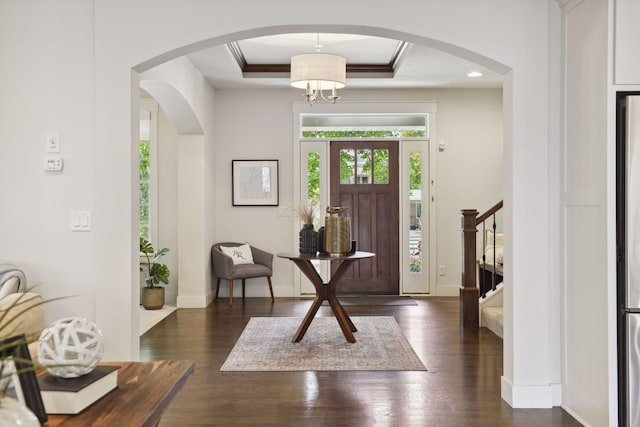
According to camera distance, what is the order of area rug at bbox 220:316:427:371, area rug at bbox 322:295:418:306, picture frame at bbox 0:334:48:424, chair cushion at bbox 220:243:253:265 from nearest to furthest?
picture frame at bbox 0:334:48:424 < area rug at bbox 220:316:427:371 < area rug at bbox 322:295:418:306 < chair cushion at bbox 220:243:253:265

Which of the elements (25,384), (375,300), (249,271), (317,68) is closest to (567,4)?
(317,68)

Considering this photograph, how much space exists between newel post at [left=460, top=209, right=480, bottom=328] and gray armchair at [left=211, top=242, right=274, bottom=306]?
247cm

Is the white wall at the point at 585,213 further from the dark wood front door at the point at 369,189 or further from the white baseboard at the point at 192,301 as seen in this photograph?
the white baseboard at the point at 192,301

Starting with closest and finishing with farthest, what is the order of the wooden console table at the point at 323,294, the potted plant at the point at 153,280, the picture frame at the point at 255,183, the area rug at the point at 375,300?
the wooden console table at the point at 323,294, the potted plant at the point at 153,280, the area rug at the point at 375,300, the picture frame at the point at 255,183

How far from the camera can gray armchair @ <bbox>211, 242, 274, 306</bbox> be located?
6688 millimetres

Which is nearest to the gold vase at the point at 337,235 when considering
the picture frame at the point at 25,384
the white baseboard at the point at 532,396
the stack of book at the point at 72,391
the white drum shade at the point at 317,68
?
the white drum shade at the point at 317,68

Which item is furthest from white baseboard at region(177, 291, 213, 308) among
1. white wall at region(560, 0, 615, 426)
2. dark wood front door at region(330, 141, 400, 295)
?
white wall at region(560, 0, 615, 426)

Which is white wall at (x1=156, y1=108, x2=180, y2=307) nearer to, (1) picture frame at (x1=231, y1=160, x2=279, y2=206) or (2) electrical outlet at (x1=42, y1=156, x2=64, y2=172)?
(1) picture frame at (x1=231, y1=160, x2=279, y2=206)

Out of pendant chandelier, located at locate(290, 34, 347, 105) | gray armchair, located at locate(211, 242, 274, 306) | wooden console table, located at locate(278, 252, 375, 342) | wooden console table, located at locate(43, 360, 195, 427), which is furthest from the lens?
gray armchair, located at locate(211, 242, 274, 306)

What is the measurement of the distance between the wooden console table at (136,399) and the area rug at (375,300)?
4895mm

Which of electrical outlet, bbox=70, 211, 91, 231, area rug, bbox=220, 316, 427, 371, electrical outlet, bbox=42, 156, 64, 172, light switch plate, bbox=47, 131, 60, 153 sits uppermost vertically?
light switch plate, bbox=47, 131, 60, 153

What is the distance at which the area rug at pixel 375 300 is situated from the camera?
6.80 metres

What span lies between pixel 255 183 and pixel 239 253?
0.95 metres

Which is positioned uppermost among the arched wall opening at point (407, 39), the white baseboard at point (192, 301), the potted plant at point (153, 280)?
the arched wall opening at point (407, 39)
